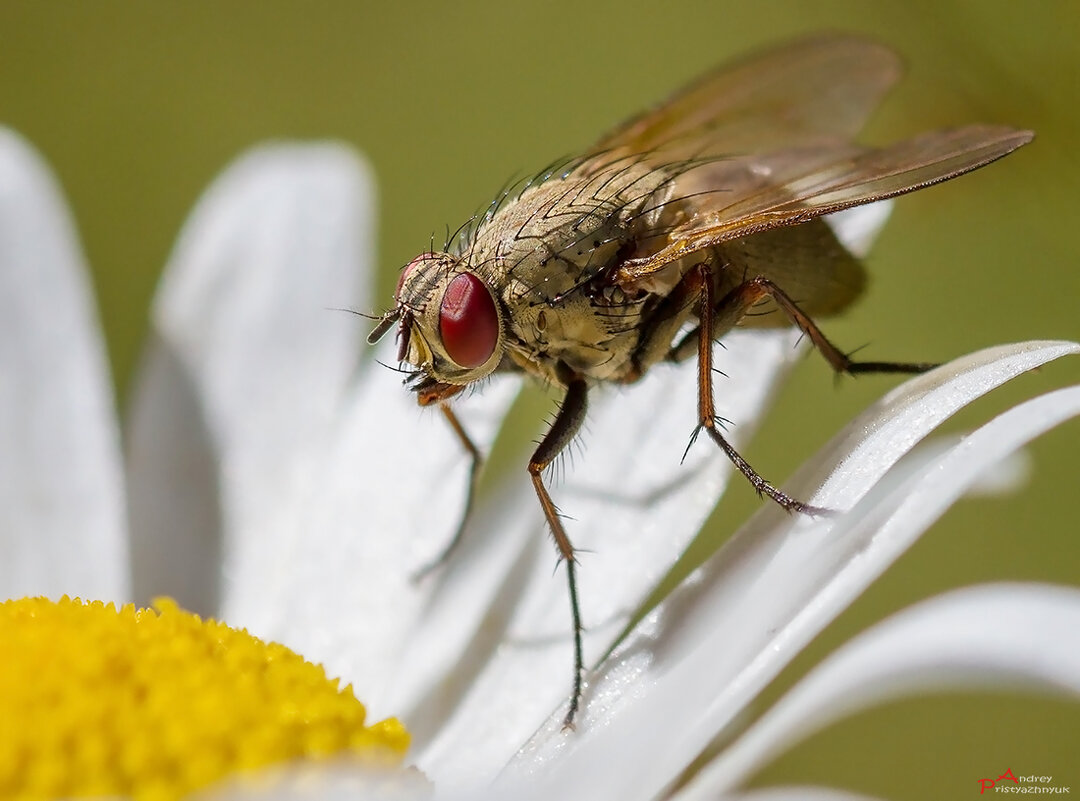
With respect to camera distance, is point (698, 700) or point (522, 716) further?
point (522, 716)

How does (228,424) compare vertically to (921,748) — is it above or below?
above

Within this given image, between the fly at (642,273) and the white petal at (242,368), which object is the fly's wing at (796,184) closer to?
the fly at (642,273)

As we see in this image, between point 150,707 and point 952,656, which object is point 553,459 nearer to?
point 150,707

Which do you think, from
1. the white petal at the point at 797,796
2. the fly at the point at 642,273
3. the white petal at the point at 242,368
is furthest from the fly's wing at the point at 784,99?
the white petal at the point at 797,796

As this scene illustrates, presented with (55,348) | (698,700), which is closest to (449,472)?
(55,348)

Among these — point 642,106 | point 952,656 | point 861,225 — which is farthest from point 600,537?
point 642,106

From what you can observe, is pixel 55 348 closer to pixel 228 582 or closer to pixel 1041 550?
pixel 228 582

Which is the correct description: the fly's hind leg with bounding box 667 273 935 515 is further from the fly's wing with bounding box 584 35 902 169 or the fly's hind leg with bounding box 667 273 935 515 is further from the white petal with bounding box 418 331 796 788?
the fly's wing with bounding box 584 35 902 169

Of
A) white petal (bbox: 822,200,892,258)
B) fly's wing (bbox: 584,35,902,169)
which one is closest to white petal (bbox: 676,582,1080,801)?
white petal (bbox: 822,200,892,258)
